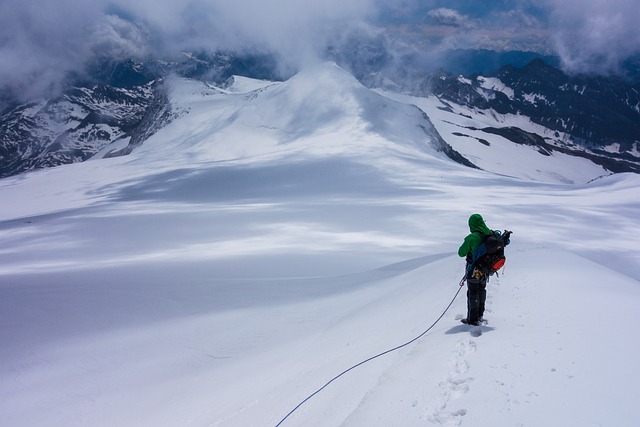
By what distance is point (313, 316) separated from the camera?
419 inches

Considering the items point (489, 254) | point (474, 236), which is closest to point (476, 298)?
point (489, 254)

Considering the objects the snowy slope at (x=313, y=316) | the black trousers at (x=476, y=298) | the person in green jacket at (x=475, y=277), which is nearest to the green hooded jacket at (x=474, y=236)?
the person in green jacket at (x=475, y=277)

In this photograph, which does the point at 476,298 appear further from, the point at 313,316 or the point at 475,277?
the point at 313,316

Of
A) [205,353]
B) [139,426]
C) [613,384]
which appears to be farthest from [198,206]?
[613,384]

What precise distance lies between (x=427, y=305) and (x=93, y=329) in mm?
7512

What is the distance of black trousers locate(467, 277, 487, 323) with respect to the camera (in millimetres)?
7016

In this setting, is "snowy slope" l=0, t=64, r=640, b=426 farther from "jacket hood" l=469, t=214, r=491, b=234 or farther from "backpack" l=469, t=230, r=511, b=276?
"jacket hood" l=469, t=214, r=491, b=234

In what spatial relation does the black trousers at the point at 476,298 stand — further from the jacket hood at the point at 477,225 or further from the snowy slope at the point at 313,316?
the jacket hood at the point at 477,225

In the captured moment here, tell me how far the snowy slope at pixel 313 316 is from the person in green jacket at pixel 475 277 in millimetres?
293

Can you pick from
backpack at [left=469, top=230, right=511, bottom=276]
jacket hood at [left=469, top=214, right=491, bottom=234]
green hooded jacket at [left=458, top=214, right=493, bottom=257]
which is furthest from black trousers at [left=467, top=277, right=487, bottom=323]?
jacket hood at [left=469, top=214, right=491, bottom=234]

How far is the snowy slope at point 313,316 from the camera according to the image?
205 inches

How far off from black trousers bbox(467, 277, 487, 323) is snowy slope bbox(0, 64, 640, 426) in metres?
0.28

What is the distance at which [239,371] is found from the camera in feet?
26.9

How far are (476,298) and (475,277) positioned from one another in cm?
36
